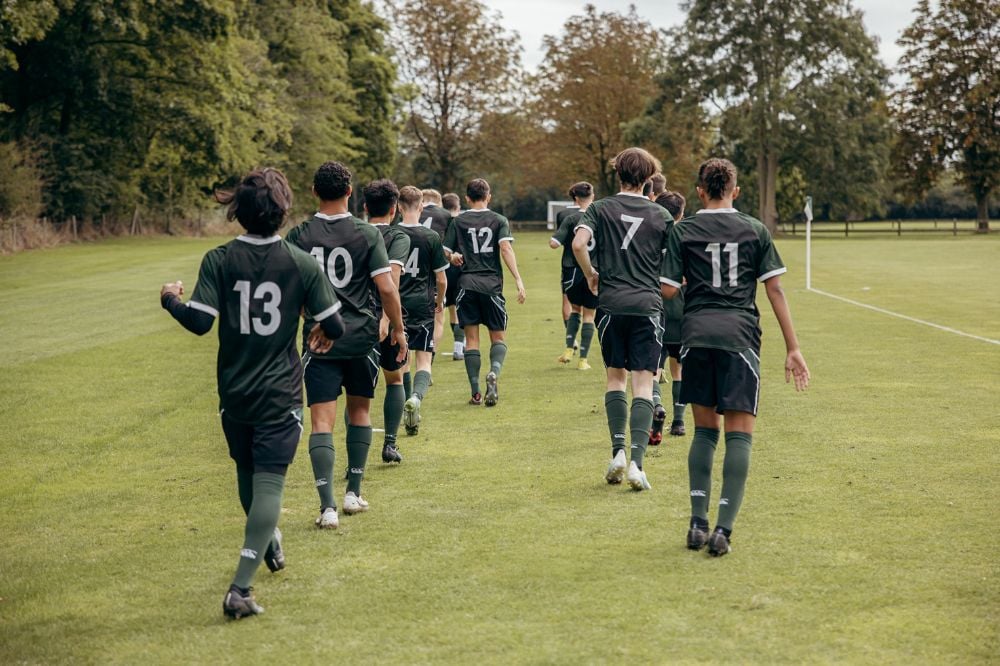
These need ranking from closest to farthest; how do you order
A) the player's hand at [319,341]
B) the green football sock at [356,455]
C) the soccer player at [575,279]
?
the player's hand at [319,341], the green football sock at [356,455], the soccer player at [575,279]

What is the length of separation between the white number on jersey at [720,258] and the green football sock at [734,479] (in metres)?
0.82

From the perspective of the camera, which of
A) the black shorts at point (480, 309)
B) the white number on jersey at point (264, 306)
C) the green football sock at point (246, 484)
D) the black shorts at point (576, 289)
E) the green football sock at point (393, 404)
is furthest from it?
the black shorts at point (576, 289)

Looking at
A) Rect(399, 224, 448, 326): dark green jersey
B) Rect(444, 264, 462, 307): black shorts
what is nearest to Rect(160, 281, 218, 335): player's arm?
Rect(399, 224, 448, 326): dark green jersey

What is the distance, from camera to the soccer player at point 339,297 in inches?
255

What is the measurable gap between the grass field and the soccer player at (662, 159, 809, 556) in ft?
1.34

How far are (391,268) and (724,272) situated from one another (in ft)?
7.78

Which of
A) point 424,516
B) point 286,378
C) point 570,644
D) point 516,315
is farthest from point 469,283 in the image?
point 516,315

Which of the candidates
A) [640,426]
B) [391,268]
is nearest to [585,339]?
[640,426]

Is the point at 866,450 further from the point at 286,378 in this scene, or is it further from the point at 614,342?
the point at 286,378

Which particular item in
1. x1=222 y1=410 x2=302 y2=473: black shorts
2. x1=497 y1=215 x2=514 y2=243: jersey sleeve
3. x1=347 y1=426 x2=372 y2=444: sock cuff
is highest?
x1=497 y1=215 x2=514 y2=243: jersey sleeve

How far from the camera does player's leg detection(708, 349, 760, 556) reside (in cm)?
584

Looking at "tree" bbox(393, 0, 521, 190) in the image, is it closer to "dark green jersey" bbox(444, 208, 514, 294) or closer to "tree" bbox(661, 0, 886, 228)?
"tree" bbox(661, 0, 886, 228)

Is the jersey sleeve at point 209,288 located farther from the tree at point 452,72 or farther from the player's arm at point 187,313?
the tree at point 452,72

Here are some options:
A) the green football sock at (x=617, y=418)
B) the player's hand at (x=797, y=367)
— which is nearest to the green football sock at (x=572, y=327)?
the green football sock at (x=617, y=418)
